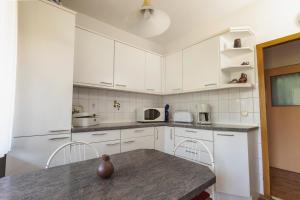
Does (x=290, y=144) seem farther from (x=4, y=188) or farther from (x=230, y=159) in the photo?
(x=4, y=188)

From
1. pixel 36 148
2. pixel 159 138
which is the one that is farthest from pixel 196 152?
pixel 36 148

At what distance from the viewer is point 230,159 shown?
6.07 ft

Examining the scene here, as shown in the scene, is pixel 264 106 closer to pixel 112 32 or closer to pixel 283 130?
pixel 283 130

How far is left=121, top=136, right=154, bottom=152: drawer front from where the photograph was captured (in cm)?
214

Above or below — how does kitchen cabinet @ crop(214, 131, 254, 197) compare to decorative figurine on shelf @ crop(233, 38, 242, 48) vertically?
below

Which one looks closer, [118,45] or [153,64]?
[118,45]

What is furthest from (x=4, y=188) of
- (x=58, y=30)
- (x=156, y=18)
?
(x=58, y=30)

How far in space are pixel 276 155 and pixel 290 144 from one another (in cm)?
31

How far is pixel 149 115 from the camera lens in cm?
270

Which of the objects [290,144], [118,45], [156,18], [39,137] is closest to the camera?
[156,18]

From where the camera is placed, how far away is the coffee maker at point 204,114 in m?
2.43

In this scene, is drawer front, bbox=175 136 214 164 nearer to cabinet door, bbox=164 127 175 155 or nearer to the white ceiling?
cabinet door, bbox=164 127 175 155

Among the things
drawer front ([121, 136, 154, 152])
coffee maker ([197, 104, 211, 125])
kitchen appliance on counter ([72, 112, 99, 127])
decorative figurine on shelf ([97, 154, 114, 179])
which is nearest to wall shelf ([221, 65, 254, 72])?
coffee maker ([197, 104, 211, 125])

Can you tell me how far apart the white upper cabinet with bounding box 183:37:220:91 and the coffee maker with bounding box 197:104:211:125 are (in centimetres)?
30
